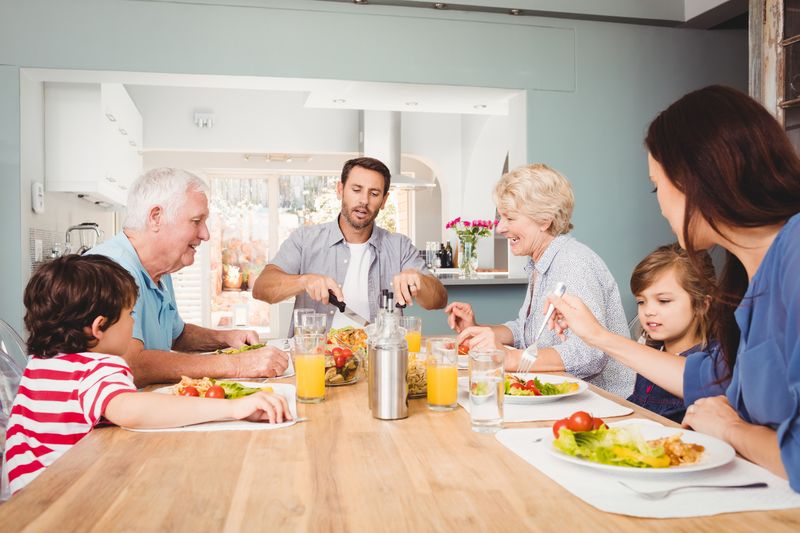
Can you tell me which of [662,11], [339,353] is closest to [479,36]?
[662,11]

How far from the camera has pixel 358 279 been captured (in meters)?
3.13

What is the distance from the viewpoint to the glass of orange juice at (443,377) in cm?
142

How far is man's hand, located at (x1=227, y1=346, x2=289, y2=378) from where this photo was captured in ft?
6.03

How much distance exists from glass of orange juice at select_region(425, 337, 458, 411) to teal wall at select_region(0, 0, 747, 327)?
107 inches

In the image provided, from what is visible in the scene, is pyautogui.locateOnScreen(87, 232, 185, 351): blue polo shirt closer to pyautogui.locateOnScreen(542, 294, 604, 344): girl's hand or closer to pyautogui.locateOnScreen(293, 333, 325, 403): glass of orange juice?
pyautogui.locateOnScreen(293, 333, 325, 403): glass of orange juice

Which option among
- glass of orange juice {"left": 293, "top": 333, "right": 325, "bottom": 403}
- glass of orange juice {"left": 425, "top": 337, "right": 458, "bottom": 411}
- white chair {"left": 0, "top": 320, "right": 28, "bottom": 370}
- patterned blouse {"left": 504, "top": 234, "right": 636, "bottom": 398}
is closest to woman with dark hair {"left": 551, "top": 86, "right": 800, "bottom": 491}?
glass of orange juice {"left": 425, "top": 337, "right": 458, "bottom": 411}

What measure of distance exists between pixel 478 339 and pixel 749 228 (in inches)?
34.7

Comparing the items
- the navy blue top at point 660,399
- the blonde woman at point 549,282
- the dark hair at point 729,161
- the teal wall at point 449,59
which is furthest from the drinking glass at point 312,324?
the teal wall at point 449,59

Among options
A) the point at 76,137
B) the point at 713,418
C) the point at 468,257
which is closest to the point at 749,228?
the point at 713,418

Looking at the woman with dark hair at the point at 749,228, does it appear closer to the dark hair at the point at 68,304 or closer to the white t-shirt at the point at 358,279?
the dark hair at the point at 68,304

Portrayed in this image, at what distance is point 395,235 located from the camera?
3223mm

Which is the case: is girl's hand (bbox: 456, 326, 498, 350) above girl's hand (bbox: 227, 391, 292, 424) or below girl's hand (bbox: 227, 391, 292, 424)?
above

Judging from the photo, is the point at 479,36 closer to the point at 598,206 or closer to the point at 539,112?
the point at 539,112

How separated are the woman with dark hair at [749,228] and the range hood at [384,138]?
529 centimetres
